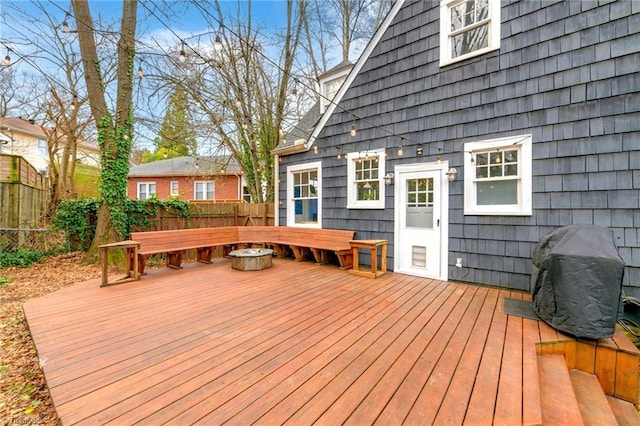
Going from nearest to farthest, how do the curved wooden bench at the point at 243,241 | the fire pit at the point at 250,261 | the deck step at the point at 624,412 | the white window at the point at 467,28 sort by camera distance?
the deck step at the point at 624,412
the white window at the point at 467,28
the curved wooden bench at the point at 243,241
the fire pit at the point at 250,261

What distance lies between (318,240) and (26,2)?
8395 mm

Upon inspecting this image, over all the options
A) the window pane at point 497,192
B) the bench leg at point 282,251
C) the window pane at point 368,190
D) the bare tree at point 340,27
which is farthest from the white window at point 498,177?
the bare tree at point 340,27

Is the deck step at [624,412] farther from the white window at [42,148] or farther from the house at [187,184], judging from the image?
the white window at [42,148]

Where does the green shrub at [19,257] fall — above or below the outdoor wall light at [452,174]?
below

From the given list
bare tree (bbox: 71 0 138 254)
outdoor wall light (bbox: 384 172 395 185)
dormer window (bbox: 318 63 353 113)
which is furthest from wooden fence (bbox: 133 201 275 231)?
outdoor wall light (bbox: 384 172 395 185)

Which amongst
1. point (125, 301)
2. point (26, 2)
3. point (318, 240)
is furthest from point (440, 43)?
point (26, 2)

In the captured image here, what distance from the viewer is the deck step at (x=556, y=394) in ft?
5.68

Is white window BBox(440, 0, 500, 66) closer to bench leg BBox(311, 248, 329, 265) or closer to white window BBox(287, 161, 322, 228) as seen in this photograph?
white window BBox(287, 161, 322, 228)

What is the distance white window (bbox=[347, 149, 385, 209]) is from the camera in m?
5.66

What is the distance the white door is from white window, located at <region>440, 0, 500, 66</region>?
6.46 ft

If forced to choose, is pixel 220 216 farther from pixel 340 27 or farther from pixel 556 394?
pixel 340 27

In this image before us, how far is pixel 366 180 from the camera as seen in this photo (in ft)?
19.3

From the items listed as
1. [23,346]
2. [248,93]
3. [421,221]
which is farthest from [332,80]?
[23,346]

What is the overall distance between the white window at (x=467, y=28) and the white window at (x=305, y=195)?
3457mm
